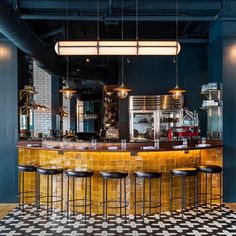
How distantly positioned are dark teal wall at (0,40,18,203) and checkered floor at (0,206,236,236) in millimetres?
998

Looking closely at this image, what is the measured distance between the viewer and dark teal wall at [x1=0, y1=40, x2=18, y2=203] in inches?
228

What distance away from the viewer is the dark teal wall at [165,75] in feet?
26.1

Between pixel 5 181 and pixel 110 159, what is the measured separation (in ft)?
7.56

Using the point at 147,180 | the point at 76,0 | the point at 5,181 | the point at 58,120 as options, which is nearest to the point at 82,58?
the point at 58,120

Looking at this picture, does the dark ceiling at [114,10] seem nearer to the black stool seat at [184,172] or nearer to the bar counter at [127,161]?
the bar counter at [127,161]

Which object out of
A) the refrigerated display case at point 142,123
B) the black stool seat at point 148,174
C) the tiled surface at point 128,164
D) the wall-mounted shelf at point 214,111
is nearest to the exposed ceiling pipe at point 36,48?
the refrigerated display case at point 142,123

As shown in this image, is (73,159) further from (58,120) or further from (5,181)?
(58,120)

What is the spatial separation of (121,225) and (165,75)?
16.1 ft

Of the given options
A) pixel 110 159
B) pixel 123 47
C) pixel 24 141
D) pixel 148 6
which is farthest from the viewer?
pixel 24 141

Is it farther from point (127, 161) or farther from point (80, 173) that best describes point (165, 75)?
point (80, 173)

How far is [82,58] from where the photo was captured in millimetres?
8703

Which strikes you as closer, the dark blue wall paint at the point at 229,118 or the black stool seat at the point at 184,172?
the black stool seat at the point at 184,172

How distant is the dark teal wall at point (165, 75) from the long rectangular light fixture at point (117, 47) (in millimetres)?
3580

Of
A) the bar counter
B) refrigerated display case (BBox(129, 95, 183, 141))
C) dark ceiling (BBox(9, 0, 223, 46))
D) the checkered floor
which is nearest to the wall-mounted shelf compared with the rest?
the bar counter
